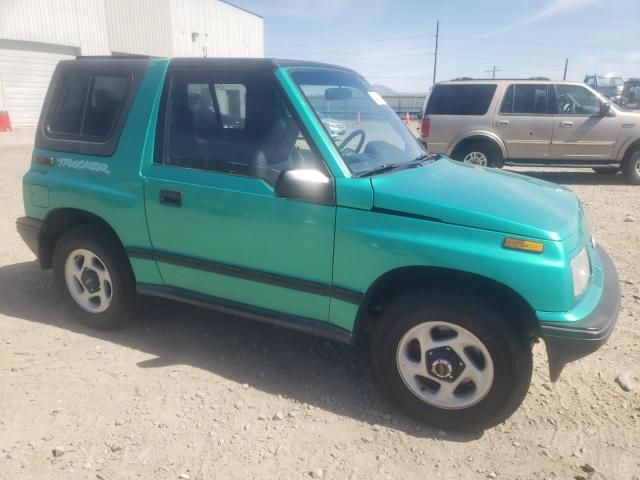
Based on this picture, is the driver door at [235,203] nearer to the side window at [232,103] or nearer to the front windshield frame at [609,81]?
the side window at [232,103]

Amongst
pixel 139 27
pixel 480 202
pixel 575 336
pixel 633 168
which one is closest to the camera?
pixel 575 336

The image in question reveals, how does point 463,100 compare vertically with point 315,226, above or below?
above

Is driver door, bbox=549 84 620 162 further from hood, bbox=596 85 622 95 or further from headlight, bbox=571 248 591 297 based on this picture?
hood, bbox=596 85 622 95

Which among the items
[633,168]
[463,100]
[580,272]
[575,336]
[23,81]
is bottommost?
[633,168]

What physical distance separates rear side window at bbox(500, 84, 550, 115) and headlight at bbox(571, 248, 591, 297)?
781 centimetres

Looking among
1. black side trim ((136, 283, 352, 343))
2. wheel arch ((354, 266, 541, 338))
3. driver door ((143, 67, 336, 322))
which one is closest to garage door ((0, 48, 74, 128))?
driver door ((143, 67, 336, 322))

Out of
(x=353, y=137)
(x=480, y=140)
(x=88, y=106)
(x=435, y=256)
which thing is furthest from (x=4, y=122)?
(x=435, y=256)

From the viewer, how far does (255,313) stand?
3.13m

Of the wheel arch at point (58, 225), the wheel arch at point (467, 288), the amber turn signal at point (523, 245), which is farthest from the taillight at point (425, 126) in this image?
the amber turn signal at point (523, 245)

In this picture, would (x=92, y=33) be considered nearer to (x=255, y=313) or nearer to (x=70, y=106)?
(x=70, y=106)

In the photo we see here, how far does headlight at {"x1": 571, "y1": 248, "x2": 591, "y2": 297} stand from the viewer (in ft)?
8.06

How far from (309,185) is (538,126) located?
333 inches

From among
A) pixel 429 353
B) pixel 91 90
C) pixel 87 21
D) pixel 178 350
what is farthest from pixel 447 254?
pixel 87 21

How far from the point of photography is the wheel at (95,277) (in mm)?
3604
